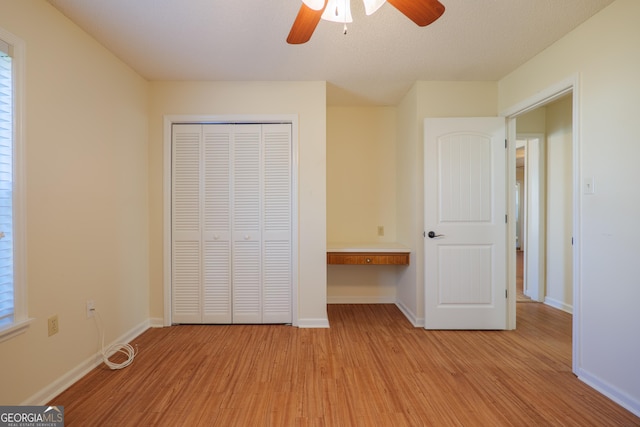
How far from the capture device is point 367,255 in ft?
9.66

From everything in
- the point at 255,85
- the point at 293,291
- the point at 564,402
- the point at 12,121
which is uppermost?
the point at 255,85

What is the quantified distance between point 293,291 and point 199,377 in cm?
110

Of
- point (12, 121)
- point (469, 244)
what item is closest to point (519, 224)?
point (469, 244)

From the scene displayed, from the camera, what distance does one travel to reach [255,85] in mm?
2789

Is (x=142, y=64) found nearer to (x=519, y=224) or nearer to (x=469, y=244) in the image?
(x=469, y=244)

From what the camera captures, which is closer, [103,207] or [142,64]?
[103,207]

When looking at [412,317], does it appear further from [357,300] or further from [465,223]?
[465,223]

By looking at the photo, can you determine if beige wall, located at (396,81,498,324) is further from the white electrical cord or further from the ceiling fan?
the white electrical cord

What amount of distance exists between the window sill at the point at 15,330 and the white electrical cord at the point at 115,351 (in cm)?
53

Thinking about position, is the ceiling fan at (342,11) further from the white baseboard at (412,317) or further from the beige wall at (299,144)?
the white baseboard at (412,317)

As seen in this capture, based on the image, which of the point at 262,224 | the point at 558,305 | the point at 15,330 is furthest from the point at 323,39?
the point at 558,305

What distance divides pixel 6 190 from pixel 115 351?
144cm

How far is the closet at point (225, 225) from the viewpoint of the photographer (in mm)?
2809

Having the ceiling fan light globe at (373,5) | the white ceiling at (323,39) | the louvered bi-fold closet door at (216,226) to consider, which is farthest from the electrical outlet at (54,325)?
the ceiling fan light globe at (373,5)
